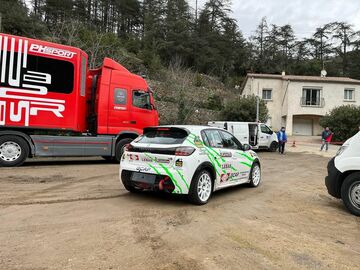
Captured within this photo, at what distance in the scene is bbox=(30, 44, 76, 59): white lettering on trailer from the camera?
1000 cm

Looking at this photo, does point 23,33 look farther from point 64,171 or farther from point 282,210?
point 282,210

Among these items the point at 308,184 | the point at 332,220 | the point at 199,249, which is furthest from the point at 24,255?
the point at 308,184

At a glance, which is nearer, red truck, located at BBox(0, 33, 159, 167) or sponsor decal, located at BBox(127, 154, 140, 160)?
sponsor decal, located at BBox(127, 154, 140, 160)

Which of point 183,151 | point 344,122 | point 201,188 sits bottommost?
point 201,188

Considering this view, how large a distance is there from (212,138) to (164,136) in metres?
1.10

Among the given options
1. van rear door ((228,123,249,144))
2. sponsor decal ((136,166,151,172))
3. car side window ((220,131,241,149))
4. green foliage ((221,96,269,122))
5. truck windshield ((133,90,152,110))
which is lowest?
sponsor decal ((136,166,151,172))

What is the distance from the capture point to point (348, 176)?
6191mm

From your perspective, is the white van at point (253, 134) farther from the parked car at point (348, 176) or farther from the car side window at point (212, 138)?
the parked car at point (348, 176)

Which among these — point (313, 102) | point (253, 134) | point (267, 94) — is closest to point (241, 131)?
point (253, 134)

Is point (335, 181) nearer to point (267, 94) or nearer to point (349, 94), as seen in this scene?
point (267, 94)

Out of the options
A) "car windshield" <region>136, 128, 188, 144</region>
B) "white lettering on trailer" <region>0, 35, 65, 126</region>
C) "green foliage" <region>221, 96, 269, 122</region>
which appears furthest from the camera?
"green foliage" <region>221, 96, 269, 122</region>

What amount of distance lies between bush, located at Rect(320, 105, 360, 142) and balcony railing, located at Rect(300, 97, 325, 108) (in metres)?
6.29

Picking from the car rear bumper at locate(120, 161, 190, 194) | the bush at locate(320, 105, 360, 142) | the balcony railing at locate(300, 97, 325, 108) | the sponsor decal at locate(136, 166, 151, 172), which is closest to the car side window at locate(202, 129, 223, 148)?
the car rear bumper at locate(120, 161, 190, 194)

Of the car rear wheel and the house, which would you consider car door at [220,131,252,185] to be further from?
the house
